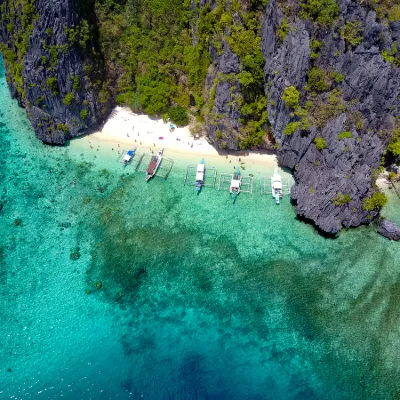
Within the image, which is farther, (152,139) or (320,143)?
(152,139)

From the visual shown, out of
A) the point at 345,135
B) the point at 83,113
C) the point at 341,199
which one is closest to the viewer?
the point at 341,199

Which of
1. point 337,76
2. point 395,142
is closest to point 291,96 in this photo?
point 337,76

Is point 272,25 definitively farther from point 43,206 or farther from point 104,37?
point 43,206

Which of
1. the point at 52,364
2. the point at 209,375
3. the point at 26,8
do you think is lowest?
the point at 52,364

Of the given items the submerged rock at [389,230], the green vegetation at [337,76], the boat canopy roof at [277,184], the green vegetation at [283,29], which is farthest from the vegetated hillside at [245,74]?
the boat canopy roof at [277,184]

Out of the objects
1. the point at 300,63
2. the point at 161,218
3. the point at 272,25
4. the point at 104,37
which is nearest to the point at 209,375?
the point at 161,218

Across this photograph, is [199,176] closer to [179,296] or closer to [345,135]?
[179,296]
